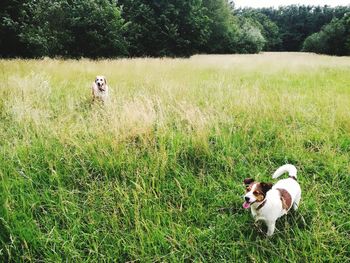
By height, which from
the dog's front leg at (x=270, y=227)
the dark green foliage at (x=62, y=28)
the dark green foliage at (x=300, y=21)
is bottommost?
the dog's front leg at (x=270, y=227)

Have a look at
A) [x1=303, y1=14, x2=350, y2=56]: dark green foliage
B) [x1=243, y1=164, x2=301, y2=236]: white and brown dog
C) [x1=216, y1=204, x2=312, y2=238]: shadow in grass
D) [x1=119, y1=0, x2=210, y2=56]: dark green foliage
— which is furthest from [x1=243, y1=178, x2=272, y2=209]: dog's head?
[x1=303, y1=14, x2=350, y2=56]: dark green foliage

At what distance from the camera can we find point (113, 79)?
891 centimetres

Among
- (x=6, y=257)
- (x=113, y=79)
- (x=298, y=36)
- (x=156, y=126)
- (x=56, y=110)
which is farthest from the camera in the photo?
(x=298, y=36)

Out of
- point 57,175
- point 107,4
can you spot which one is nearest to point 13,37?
point 107,4

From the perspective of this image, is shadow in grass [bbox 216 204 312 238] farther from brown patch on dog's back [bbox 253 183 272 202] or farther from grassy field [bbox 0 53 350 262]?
brown patch on dog's back [bbox 253 183 272 202]

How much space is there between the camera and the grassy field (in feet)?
7.70

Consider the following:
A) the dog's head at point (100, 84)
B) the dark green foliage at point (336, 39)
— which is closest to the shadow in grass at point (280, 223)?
the dog's head at point (100, 84)

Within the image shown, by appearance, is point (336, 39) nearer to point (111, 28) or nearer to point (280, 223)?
point (111, 28)

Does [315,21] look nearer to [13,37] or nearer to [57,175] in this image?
[13,37]

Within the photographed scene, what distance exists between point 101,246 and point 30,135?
6.67ft

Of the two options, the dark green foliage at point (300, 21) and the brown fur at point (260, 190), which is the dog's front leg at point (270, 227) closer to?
the brown fur at point (260, 190)

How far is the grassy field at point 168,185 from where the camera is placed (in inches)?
92.4

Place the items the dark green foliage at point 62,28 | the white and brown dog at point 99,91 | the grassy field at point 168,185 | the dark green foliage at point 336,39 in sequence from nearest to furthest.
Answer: the grassy field at point 168,185 → the white and brown dog at point 99,91 → the dark green foliage at point 62,28 → the dark green foliage at point 336,39

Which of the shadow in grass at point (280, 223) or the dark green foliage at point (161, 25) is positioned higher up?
the dark green foliage at point (161, 25)
